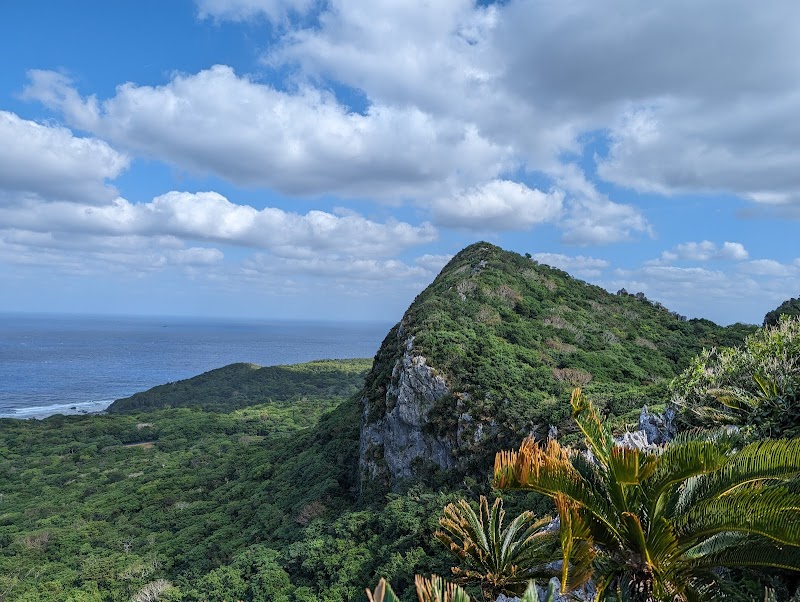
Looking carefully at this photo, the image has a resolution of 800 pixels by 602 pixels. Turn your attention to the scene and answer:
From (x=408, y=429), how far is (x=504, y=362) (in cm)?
788

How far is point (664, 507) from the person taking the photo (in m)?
6.12

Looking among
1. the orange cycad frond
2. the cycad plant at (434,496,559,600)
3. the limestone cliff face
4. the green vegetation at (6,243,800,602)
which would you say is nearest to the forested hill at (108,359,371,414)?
the green vegetation at (6,243,800,602)

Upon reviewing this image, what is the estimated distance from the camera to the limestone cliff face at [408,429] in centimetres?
2867

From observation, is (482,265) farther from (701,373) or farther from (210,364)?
(210,364)

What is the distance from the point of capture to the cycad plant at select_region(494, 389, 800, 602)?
5.29m

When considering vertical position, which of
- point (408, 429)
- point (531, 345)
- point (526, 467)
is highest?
point (531, 345)

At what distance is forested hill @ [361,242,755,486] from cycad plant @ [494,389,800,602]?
15.6 m

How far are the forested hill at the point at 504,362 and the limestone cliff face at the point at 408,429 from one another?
7 cm

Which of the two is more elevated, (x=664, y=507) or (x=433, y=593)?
(x=664, y=507)

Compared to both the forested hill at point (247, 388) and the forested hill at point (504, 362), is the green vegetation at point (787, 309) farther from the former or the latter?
the forested hill at point (247, 388)

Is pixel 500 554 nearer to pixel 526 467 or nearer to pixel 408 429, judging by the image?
pixel 526 467

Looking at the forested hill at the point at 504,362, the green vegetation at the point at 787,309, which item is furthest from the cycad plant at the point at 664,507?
the green vegetation at the point at 787,309

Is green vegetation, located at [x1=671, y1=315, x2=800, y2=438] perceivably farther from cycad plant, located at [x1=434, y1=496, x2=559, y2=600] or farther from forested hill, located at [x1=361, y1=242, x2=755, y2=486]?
forested hill, located at [x1=361, y1=242, x2=755, y2=486]

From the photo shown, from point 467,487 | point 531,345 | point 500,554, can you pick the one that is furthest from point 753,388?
point 531,345
